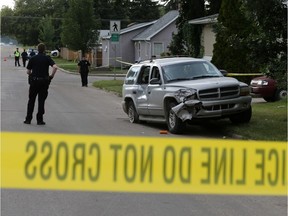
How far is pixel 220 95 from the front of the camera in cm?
1110

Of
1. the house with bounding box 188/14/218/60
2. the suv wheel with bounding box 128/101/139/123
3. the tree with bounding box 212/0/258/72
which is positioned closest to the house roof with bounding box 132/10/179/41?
the house with bounding box 188/14/218/60

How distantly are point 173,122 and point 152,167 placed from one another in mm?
5964

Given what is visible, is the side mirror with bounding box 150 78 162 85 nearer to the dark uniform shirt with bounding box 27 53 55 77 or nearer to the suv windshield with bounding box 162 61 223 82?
the suv windshield with bounding box 162 61 223 82

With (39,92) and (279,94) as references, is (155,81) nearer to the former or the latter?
(39,92)

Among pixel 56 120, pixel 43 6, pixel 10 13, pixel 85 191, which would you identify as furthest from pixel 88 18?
pixel 10 13

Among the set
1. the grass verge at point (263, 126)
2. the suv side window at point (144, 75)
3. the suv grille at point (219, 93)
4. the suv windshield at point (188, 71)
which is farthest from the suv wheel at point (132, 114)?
the suv grille at point (219, 93)

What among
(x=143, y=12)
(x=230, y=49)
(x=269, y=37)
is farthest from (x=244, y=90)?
(x=143, y=12)

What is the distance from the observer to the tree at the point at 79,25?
44.2 m

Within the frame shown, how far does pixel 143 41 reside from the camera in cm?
4866

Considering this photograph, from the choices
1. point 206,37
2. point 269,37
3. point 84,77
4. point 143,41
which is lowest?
point 84,77

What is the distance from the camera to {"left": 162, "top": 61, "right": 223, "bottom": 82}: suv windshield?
1208 cm

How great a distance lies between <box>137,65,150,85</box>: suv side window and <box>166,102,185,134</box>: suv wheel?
1.70 meters

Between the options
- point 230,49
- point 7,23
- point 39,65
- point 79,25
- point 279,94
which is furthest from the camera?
point 7,23

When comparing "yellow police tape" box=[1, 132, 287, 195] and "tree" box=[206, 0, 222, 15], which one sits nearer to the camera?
"yellow police tape" box=[1, 132, 287, 195]
